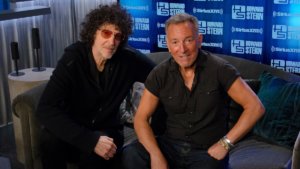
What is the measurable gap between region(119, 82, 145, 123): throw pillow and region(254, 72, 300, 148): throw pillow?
2.31 feet

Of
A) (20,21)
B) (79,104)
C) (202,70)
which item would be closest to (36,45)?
(20,21)

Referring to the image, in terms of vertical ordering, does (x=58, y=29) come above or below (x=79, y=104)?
above

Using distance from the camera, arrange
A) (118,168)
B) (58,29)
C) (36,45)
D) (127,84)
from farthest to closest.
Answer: (58,29), (36,45), (127,84), (118,168)

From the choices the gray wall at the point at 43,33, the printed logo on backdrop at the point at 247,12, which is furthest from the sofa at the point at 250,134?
the gray wall at the point at 43,33

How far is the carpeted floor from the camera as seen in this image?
122 inches

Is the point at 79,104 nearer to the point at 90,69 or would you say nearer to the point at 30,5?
the point at 90,69

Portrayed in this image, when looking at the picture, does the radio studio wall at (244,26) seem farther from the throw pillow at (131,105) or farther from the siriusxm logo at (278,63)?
the throw pillow at (131,105)

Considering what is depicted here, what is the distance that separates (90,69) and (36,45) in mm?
1274

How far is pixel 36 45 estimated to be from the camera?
335 centimetres

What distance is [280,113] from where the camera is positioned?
2334mm

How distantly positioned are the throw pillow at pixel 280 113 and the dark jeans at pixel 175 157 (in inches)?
19.8

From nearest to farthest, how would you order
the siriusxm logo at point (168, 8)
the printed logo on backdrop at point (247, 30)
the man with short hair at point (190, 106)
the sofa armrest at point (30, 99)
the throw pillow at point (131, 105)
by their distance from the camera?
the man with short hair at point (190, 106)
the sofa armrest at point (30, 99)
the throw pillow at point (131, 105)
the printed logo on backdrop at point (247, 30)
the siriusxm logo at point (168, 8)

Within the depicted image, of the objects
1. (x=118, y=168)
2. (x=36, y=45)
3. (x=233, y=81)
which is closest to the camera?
(x=233, y=81)

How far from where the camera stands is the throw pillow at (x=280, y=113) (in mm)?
2291
